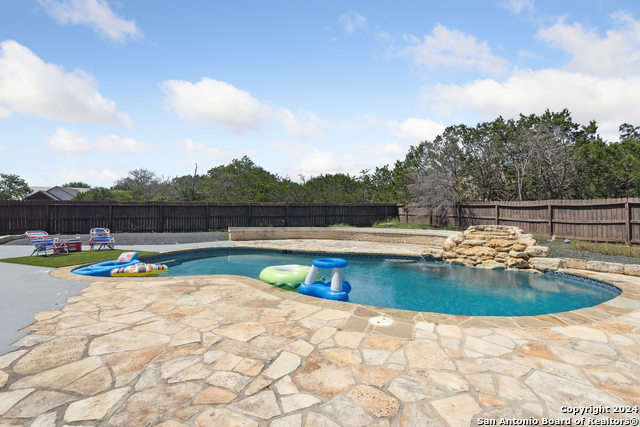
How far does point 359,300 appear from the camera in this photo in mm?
6148

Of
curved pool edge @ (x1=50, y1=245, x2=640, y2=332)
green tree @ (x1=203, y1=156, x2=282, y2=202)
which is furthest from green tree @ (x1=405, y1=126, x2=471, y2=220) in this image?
curved pool edge @ (x1=50, y1=245, x2=640, y2=332)

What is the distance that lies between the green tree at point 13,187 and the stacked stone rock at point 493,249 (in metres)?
49.0

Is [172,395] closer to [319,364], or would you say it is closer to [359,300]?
[319,364]

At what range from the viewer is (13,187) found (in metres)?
37.2

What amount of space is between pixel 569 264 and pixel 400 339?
6.54 metres

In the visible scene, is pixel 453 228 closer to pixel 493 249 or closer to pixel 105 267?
pixel 493 249

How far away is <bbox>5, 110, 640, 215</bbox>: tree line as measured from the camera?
13.7 meters

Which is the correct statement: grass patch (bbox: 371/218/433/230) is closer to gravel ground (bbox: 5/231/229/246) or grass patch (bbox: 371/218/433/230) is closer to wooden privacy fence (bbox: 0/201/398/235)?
wooden privacy fence (bbox: 0/201/398/235)

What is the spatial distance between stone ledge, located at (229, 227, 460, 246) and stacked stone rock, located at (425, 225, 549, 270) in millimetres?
2470

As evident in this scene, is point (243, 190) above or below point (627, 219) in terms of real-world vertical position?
above

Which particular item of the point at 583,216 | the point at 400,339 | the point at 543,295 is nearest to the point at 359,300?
the point at 400,339

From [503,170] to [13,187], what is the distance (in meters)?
52.5

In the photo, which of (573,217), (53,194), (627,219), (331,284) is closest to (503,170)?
(573,217)

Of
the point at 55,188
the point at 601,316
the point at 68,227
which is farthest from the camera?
the point at 55,188
